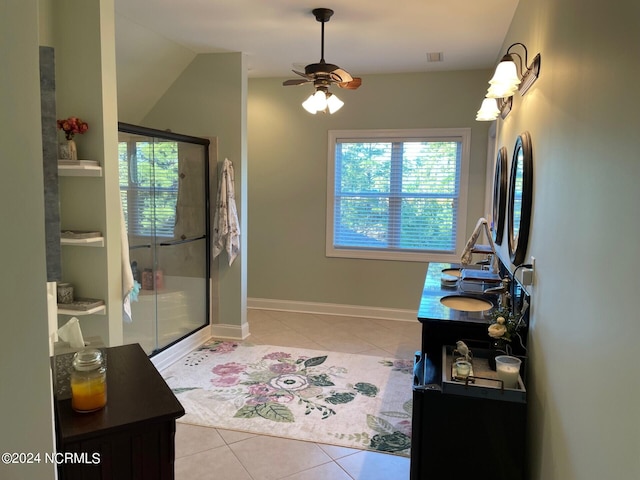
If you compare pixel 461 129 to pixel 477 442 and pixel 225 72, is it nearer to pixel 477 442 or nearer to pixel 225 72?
pixel 225 72

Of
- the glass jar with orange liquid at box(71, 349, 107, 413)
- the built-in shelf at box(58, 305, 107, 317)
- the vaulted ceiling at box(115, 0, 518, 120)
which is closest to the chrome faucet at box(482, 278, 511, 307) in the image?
the vaulted ceiling at box(115, 0, 518, 120)

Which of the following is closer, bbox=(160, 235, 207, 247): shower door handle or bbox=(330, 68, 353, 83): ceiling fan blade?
bbox=(330, 68, 353, 83): ceiling fan blade

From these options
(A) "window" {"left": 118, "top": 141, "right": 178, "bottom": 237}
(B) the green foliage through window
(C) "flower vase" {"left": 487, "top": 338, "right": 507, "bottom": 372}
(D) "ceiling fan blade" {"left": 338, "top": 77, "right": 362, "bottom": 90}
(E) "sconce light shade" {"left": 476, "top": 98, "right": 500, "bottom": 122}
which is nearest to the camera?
(C) "flower vase" {"left": 487, "top": 338, "right": 507, "bottom": 372}

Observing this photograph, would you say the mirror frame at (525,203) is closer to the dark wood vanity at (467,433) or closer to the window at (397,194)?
the dark wood vanity at (467,433)

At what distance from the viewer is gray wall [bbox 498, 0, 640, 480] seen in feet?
3.44

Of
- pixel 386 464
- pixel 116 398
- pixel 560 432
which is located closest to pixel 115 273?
pixel 116 398

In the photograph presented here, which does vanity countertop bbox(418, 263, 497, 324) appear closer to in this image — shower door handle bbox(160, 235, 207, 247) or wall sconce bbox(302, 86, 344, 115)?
wall sconce bbox(302, 86, 344, 115)

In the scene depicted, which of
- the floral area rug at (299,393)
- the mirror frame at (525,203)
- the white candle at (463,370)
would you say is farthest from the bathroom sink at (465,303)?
the floral area rug at (299,393)

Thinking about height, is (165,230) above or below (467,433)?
above

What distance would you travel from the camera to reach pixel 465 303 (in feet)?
8.95

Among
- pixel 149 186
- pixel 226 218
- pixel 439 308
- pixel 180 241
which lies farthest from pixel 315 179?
pixel 439 308

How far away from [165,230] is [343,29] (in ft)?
7.11

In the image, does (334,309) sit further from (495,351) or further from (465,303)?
(495,351)

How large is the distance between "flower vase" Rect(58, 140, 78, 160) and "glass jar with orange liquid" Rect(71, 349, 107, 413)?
5.31ft
